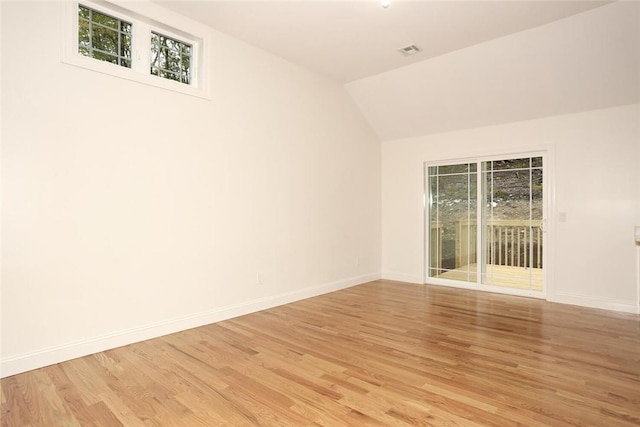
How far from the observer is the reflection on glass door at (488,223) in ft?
16.6

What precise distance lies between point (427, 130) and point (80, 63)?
4.69 metres

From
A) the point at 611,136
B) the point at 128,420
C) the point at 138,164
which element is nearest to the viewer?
the point at 128,420

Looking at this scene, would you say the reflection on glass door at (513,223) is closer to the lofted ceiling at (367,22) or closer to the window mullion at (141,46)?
the lofted ceiling at (367,22)

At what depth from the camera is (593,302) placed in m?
4.51

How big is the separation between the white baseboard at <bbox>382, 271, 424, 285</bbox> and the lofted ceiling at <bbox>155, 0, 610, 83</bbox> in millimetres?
3386

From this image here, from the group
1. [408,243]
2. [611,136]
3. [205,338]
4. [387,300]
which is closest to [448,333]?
[387,300]

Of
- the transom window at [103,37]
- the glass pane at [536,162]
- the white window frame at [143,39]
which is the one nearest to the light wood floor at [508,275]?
the glass pane at [536,162]

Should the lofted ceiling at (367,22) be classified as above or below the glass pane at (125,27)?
above

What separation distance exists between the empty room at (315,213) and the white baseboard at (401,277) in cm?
4

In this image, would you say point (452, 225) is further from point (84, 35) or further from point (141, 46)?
point (84, 35)

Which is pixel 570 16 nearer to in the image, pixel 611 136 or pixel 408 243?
pixel 611 136

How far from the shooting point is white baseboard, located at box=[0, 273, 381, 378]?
2.71 meters

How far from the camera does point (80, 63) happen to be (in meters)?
2.99

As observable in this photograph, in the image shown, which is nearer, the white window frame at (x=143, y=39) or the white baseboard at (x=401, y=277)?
the white window frame at (x=143, y=39)
